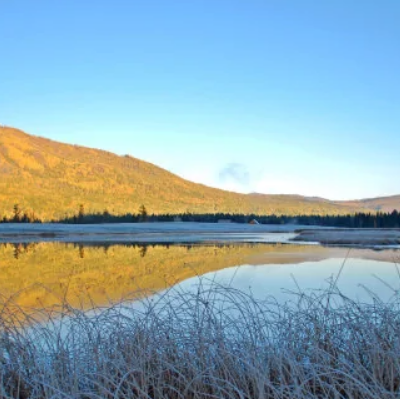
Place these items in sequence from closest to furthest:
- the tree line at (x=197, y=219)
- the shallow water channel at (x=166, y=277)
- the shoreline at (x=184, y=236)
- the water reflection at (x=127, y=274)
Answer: the shallow water channel at (x=166, y=277) → the water reflection at (x=127, y=274) → the shoreline at (x=184, y=236) → the tree line at (x=197, y=219)

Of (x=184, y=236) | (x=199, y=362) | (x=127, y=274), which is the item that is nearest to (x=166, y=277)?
(x=127, y=274)

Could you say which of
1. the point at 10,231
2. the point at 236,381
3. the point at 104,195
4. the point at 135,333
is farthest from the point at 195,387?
the point at 104,195

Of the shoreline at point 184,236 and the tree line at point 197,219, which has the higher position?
the tree line at point 197,219

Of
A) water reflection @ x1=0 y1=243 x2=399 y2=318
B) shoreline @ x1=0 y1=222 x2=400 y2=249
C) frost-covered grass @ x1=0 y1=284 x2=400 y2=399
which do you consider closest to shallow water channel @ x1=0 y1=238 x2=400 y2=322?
water reflection @ x1=0 y1=243 x2=399 y2=318

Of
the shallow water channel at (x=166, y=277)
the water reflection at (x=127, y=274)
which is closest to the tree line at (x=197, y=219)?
the water reflection at (x=127, y=274)

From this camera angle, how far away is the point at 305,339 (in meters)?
5.98

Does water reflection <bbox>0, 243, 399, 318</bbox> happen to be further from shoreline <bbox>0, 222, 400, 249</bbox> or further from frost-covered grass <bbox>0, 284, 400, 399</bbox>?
shoreline <bbox>0, 222, 400, 249</bbox>

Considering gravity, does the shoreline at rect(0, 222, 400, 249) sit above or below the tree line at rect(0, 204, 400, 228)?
below

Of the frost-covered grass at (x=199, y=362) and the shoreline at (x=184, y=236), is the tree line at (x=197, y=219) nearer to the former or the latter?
the shoreline at (x=184, y=236)

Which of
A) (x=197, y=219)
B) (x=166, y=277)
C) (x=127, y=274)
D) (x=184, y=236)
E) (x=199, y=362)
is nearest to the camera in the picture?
(x=199, y=362)

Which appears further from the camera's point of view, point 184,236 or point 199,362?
point 184,236

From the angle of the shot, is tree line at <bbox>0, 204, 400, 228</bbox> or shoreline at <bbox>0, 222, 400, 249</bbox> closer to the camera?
shoreline at <bbox>0, 222, 400, 249</bbox>

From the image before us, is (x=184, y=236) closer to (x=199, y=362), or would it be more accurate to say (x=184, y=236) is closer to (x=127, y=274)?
(x=127, y=274)


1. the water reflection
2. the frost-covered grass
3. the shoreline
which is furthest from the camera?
the shoreline
